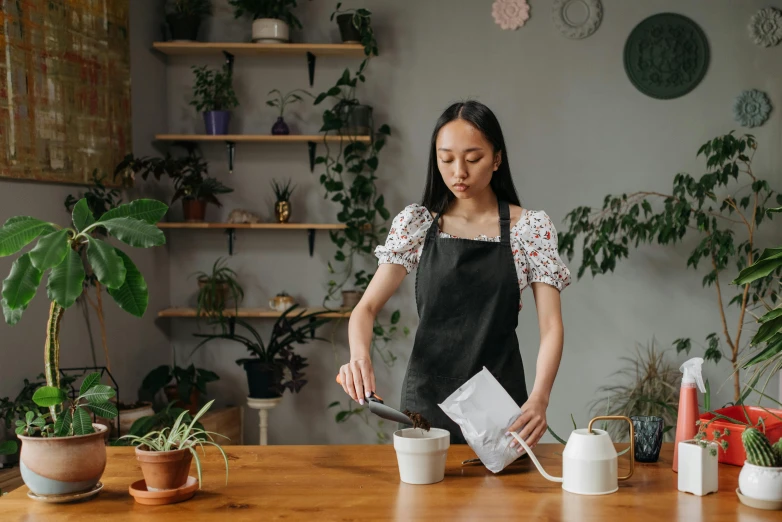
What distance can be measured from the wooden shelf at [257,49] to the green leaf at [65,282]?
2.81 meters

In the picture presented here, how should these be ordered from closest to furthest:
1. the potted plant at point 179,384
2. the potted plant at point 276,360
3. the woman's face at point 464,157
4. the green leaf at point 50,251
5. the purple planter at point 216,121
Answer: the green leaf at point 50,251, the woman's face at point 464,157, the potted plant at point 179,384, the potted plant at point 276,360, the purple planter at point 216,121

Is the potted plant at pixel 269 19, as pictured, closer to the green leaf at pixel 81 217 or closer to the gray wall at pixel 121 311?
the gray wall at pixel 121 311

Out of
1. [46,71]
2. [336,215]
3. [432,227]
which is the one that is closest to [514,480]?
[432,227]

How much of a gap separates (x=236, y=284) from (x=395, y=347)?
919 millimetres

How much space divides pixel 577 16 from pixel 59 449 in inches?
141

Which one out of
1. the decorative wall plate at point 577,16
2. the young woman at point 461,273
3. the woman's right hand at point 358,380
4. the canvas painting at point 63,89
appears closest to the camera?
the woman's right hand at point 358,380

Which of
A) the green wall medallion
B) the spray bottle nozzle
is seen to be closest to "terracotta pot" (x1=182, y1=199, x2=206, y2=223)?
the green wall medallion

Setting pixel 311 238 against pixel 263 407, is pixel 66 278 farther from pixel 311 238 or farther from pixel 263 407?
pixel 311 238

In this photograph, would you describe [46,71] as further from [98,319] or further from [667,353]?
[667,353]

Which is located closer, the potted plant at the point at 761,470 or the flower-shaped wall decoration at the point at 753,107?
the potted plant at the point at 761,470

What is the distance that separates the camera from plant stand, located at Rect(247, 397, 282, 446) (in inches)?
161

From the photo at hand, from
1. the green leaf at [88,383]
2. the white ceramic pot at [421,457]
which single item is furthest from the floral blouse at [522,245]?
the green leaf at [88,383]

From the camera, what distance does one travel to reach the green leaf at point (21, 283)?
148 centimetres

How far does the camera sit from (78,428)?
61.0 inches
